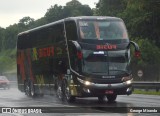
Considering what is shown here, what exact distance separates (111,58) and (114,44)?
617 mm

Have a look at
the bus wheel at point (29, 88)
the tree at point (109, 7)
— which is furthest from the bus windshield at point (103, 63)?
the tree at point (109, 7)

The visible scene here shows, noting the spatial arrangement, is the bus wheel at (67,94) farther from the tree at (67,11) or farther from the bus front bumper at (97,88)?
the tree at (67,11)

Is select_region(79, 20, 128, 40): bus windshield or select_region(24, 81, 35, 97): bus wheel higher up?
select_region(79, 20, 128, 40): bus windshield

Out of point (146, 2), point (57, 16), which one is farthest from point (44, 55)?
point (57, 16)

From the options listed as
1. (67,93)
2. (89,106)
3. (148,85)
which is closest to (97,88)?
(89,106)

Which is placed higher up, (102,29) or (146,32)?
(102,29)

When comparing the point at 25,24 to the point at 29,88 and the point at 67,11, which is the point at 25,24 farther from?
the point at 29,88

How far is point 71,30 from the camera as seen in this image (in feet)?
77.0

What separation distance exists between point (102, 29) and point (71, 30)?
137 centimetres

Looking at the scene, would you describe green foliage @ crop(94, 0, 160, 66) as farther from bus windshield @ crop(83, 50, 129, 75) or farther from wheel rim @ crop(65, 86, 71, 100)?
bus windshield @ crop(83, 50, 129, 75)

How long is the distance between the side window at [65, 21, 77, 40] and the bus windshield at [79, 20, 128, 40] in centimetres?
32

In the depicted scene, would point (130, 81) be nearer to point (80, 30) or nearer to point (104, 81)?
point (104, 81)

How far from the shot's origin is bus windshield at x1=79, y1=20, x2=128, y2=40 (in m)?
22.8

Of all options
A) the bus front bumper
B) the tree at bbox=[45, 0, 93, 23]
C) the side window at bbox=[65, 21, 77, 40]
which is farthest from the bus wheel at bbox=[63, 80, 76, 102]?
the tree at bbox=[45, 0, 93, 23]
